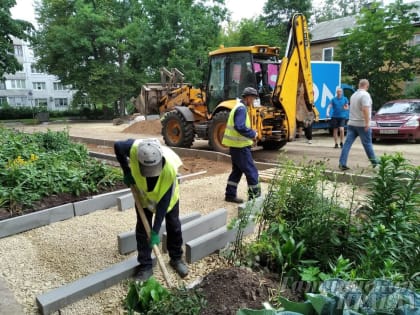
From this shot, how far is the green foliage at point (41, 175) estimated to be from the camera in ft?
16.1

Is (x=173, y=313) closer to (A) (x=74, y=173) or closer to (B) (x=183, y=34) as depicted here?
(A) (x=74, y=173)

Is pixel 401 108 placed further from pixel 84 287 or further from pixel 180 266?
pixel 84 287

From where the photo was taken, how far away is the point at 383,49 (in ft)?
51.8

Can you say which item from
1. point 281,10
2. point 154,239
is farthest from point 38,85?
point 154,239

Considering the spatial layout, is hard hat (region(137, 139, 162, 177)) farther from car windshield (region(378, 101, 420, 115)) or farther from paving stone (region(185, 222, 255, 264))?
car windshield (region(378, 101, 420, 115))

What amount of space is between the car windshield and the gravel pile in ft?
29.0

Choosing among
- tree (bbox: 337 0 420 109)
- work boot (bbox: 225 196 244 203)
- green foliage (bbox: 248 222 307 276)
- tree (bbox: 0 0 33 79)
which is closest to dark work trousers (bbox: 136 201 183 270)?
green foliage (bbox: 248 222 307 276)

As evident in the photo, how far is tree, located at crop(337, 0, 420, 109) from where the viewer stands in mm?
15594

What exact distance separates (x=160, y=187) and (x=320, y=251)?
4.98 ft

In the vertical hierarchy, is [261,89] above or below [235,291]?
above

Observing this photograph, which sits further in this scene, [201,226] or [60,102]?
[60,102]

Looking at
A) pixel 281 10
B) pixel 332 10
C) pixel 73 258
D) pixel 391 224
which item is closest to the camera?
pixel 391 224

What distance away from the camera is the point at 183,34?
2566cm

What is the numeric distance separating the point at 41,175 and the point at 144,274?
298 cm
